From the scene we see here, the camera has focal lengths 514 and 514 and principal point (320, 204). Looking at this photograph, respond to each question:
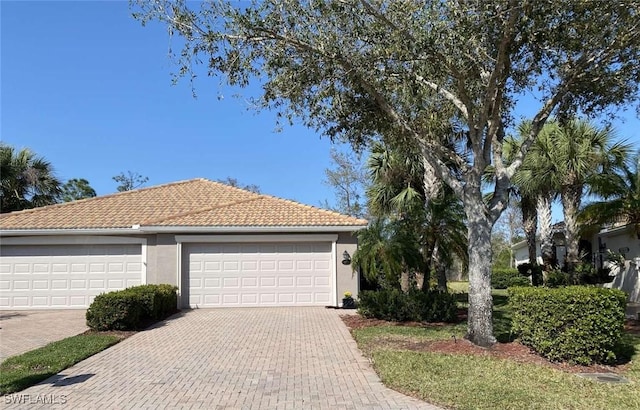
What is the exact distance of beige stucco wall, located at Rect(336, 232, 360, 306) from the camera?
1639 centimetres

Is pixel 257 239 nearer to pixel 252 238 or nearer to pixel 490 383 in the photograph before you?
pixel 252 238

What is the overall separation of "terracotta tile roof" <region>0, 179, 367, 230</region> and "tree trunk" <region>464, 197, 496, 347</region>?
7.02 metres

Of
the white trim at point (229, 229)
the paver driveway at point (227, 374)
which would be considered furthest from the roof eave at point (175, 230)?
the paver driveway at point (227, 374)

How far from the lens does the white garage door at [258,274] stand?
644 inches

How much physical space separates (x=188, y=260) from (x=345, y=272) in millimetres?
5035

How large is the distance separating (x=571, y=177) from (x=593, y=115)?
7.86 metres

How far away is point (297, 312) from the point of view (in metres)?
15.0

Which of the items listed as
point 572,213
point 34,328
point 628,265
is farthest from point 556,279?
point 34,328

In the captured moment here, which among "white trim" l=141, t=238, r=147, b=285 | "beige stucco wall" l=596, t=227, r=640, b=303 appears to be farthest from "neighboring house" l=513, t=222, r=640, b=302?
"white trim" l=141, t=238, r=147, b=285

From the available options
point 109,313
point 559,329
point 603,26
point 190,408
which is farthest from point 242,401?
point 603,26

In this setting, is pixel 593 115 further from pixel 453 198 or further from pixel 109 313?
pixel 109 313

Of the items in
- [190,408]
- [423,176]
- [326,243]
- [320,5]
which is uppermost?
[320,5]

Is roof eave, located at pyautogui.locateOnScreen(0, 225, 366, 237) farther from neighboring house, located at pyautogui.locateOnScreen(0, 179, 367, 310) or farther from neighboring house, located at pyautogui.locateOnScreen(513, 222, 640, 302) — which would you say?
neighboring house, located at pyautogui.locateOnScreen(513, 222, 640, 302)

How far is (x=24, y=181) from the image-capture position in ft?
71.1
